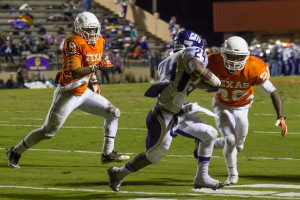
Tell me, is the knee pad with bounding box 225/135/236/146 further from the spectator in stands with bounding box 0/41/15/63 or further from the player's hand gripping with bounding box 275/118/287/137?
the spectator in stands with bounding box 0/41/15/63

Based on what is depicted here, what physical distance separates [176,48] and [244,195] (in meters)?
1.70

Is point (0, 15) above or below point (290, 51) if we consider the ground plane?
above

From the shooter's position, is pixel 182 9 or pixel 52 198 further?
pixel 182 9

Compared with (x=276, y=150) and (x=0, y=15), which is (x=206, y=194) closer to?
(x=276, y=150)

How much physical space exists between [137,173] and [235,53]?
2.16 meters

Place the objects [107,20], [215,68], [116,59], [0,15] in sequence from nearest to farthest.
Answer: [215,68] < [116,59] < [0,15] < [107,20]

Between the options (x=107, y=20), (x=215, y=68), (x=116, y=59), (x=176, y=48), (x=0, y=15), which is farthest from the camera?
(x=107, y=20)

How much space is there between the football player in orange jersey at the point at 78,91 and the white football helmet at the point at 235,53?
1.77 meters

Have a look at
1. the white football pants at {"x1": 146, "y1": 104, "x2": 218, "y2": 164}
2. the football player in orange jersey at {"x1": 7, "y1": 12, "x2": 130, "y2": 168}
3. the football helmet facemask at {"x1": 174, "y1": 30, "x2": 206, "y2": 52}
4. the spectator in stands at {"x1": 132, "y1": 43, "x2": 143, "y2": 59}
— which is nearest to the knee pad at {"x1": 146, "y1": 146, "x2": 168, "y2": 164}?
the white football pants at {"x1": 146, "y1": 104, "x2": 218, "y2": 164}

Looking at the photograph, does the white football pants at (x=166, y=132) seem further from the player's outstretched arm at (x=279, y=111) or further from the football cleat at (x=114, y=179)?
the player's outstretched arm at (x=279, y=111)

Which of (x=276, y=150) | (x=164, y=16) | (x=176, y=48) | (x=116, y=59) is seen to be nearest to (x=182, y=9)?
(x=164, y=16)

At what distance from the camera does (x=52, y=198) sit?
8.33m

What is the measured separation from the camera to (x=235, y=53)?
902 cm

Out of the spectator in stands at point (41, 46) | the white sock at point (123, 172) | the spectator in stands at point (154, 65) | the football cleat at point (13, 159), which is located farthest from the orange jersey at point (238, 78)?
the spectator in stands at point (154, 65)
